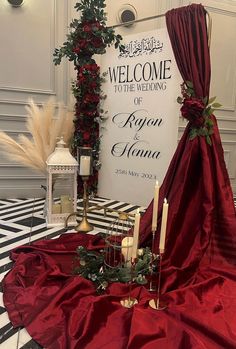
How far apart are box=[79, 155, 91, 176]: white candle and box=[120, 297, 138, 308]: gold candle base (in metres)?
1.07

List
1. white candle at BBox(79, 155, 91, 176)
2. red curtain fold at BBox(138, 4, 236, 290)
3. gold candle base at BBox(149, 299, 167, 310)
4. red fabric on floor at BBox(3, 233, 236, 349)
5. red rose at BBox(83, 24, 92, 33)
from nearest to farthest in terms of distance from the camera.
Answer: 1. red fabric on floor at BBox(3, 233, 236, 349)
2. gold candle base at BBox(149, 299, 167, 310)
3. red curtain fold at BBox(138, 4, 236, 290)
4. white candle at BBox(79, 155, 91, 176)
5. red rose at BBox(83, 24, 92, 33)

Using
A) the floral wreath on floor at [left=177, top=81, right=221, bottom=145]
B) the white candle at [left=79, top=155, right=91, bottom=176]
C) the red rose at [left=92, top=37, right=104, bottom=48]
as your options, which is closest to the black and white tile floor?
the white candle at [left=79, top=155, right=91, bottom=176]

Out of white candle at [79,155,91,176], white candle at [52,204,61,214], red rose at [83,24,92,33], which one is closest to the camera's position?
white candle at [79,155,91,176]

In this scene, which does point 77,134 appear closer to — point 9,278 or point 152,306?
point 9,278

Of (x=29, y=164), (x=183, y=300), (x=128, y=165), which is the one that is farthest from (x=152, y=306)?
(x=128, y=165)

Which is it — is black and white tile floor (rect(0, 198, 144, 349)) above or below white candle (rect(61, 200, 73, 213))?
below

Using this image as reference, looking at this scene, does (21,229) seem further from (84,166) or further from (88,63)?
(88,63)

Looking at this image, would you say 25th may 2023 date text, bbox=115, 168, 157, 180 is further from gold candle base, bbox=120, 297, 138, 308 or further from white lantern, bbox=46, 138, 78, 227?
gold candle base, bbox=120, 297, 138, 308

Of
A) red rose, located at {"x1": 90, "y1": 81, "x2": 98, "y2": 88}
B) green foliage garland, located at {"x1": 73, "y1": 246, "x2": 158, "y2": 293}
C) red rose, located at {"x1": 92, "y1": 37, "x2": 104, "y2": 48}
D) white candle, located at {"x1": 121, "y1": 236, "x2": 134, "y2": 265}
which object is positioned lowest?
green foliage garland, located at {"x1": 73, "y1": 246, "x2": 158, "y2": 293}

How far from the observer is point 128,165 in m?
3.06

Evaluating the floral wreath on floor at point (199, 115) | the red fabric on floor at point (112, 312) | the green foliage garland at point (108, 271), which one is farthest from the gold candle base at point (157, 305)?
the floral wreath on floor at point (199, 115)

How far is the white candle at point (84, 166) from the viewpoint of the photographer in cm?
226

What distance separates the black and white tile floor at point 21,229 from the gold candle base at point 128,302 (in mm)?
383

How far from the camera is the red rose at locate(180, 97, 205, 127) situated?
1.88 m
